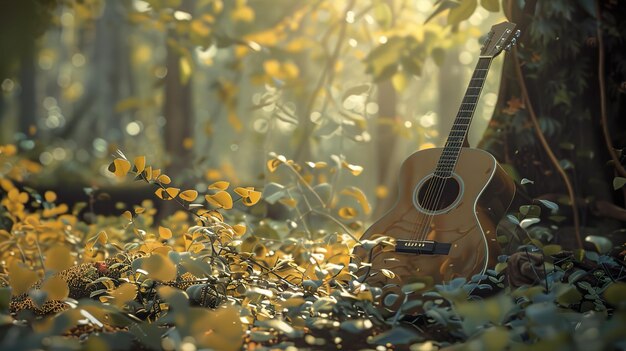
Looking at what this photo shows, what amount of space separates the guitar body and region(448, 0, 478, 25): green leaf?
819 millimetres

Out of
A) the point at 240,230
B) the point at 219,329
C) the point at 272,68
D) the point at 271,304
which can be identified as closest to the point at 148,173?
the point at 240,230

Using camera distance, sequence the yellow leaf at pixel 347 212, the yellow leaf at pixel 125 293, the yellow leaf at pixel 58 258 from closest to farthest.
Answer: the yellow leaf at pixel 58 258 < the yellow leaf at pixel 125 293 < the yellow leaf at pixel 347 212

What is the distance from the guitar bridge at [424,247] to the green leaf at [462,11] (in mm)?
1344

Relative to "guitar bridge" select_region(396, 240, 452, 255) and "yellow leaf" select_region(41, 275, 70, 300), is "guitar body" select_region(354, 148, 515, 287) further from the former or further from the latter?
"yellow leaf" select_region(41, 275, 70, 300)

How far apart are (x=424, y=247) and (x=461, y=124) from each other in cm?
68

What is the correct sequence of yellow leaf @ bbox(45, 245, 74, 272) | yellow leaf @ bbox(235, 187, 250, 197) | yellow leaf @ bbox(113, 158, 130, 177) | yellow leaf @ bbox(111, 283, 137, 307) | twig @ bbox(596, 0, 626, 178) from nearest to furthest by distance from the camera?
yellow leaf @ bbox(45, 245, 74, 272) < yellow leaf @ bbox(111, 283, 137, 307) < yellow leaf @ bbox(113, 158, 130, 177) < yellow leaf @ bbox(235, 187, 250, 197) < twig @ bbox(596, 0, 626, 178)

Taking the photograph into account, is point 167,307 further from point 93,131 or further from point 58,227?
point 93,131

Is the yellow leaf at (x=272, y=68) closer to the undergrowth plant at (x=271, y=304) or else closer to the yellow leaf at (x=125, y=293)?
the undergrowth plant at (x=271, y=304)

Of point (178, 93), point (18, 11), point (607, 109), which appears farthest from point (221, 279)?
point (178, 93)

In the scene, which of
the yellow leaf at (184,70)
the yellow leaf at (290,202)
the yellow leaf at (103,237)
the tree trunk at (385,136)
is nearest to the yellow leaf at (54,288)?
the yellow leaf at (103,237)

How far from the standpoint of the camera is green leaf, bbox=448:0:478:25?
3.87 meters

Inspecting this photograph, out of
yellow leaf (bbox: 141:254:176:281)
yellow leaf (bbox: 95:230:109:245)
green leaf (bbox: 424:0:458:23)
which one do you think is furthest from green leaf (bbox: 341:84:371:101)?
yellow leaf (bbox: 141:254:176:281)

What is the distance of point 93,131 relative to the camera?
24.1 m

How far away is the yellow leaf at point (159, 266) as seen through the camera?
216 centimetres
